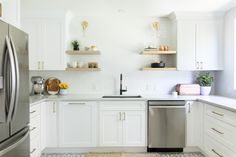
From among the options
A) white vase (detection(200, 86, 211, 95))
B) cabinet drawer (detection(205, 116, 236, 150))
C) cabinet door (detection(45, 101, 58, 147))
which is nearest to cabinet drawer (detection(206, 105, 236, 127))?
cabinet drawer (detection(205, 116, 236, 150))

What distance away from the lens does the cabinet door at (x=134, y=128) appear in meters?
3.58

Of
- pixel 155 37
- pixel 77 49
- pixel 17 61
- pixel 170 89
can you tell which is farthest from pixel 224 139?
pixel 77 49

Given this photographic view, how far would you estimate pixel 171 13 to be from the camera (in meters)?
3.94

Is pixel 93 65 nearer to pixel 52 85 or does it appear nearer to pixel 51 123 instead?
pixel 52 85

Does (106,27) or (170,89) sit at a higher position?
(106,27)

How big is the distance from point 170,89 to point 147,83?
0.46 m

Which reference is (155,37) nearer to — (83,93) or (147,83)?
(147,83)

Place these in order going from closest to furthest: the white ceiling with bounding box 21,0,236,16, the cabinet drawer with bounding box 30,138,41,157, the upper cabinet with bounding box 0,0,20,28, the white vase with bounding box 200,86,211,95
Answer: the upper cabinet with bounding box 0,0,20,28, the cabinet drawer with bounding box 30,138,41,157, the white ceiling with bounding box 21,0,236,16, the white vase with bounding box 200,86,211,95

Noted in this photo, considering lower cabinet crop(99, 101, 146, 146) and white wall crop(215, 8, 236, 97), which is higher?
white wall crop(215, 8, 236, 97)

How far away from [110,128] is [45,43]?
72.2 inches

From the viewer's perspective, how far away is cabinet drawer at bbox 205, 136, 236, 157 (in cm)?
264

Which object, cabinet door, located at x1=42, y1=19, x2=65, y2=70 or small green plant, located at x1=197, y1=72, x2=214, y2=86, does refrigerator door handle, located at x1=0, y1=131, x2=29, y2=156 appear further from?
small green plant, located at x1=197, y1=72, x2=214, y2=86

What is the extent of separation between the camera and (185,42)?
12.8 feet

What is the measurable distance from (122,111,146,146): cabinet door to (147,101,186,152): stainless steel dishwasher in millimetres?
115
